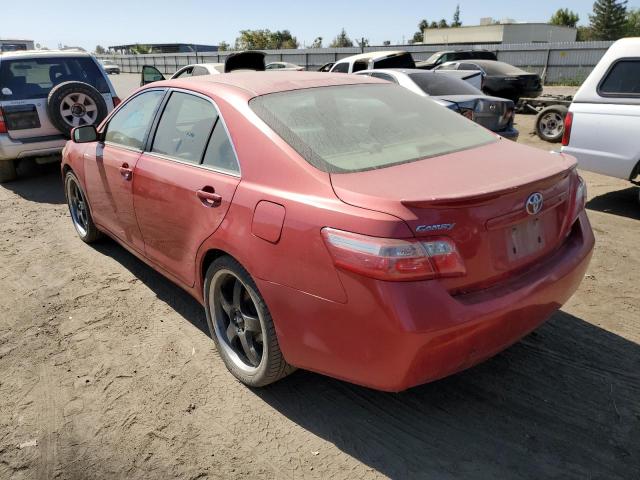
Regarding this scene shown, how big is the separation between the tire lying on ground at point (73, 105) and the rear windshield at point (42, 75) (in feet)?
1.99

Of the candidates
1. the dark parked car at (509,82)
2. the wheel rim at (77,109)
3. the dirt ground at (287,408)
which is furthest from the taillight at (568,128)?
the dark parked car at (509,82)

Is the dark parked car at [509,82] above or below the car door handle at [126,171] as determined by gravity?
below

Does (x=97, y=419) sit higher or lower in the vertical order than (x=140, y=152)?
lower

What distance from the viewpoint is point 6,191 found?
26.2 ft

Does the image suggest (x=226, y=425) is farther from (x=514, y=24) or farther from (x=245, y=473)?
(x=514, y=24)

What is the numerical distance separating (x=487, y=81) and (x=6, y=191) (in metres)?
12.1

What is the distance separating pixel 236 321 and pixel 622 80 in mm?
5054

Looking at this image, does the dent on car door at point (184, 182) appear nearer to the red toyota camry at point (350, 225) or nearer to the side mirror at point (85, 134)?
the red toyota camry at point (350, 225)

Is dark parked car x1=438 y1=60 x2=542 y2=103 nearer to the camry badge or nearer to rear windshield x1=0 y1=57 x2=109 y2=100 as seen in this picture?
rear windshield x1=0 y1=57 x2=109 y2=100

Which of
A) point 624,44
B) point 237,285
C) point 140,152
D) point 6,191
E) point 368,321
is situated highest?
point 624,44

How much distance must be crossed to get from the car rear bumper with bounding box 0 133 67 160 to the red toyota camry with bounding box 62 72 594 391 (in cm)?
476

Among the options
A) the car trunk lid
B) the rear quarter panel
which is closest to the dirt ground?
the car trunk lid

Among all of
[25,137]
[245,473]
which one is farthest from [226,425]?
[25,137]

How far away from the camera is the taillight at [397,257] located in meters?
2.06
